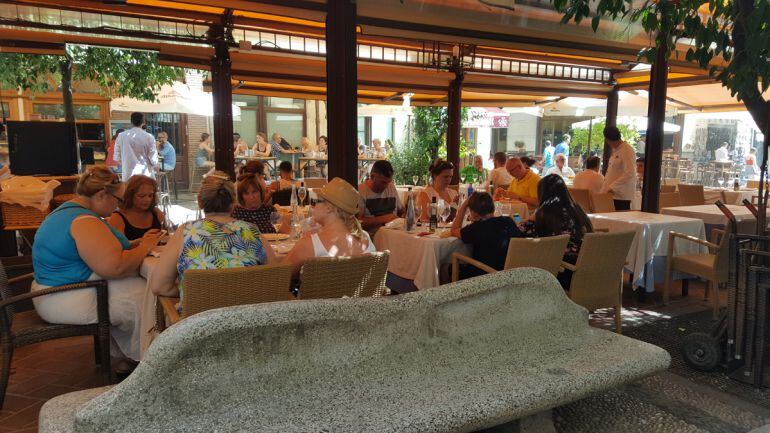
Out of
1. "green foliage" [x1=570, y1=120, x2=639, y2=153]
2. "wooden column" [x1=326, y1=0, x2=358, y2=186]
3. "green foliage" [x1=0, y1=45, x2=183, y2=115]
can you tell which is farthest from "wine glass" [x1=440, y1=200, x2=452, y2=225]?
"green foliage" [x1=570, y1=120, x2=639, y2=153]

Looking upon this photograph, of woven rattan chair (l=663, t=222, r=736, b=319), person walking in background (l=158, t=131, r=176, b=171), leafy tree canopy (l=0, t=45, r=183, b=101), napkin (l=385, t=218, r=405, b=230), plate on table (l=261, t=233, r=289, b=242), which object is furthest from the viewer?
person walking in background (l=158, t=131, r=176, b=171)

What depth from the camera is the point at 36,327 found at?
302 centimetres

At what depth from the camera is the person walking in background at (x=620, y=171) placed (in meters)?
7.06

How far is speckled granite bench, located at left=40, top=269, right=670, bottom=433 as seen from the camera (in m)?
1.62

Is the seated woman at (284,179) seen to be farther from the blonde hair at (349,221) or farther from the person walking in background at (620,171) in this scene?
the person walking in background at (620,171)

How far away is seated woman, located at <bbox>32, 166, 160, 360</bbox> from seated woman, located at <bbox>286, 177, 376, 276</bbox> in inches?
37.9

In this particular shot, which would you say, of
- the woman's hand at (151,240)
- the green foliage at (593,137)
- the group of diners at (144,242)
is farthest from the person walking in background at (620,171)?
the green foliage at (593,137)

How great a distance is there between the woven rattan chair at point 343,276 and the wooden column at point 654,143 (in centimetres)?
575

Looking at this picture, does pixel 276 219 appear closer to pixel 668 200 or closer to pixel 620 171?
pixel 620 171

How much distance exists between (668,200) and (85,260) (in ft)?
23.9

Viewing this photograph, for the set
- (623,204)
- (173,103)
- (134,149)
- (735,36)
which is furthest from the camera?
(173,103)

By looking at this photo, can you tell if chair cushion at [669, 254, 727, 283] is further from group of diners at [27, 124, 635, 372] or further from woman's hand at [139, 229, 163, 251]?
woman's hand at [139, 229, 163, 251]

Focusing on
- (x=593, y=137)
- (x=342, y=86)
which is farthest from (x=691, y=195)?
(x=593, y=137)

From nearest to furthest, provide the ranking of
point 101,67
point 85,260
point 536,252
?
point 85,260, point 536,252, point 101,67
